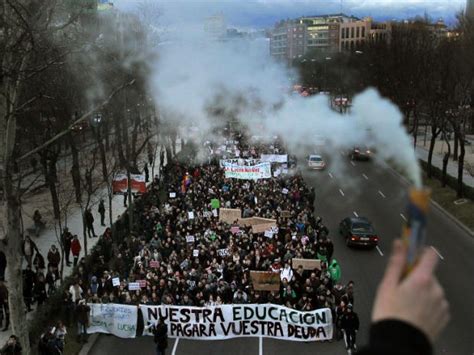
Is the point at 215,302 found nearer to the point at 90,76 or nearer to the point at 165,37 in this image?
the point at 165,37

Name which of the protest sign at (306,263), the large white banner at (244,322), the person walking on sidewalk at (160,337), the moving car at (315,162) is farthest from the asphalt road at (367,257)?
the protest sign at (306,263)

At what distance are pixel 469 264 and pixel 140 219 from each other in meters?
15.3

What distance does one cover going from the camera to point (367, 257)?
2608 cm

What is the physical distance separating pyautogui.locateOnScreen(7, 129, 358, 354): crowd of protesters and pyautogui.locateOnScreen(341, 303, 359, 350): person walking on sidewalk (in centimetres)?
3

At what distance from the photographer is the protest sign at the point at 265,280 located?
62.4 feet

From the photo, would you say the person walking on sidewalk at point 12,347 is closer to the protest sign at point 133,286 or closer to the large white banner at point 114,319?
the large white banner at point 114,319

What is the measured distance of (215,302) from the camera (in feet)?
57.7

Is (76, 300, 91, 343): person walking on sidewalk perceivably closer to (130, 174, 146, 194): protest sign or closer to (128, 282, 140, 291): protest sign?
(128, 282, 140, 291): protest sign

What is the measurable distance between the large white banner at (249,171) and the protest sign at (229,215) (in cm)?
A: 431

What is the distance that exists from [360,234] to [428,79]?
64.9ft

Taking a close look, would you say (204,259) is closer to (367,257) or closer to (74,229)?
(367,257)

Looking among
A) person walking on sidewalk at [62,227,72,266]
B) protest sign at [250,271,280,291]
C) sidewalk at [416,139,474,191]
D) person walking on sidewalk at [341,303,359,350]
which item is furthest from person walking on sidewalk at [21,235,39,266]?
sidewalk at [416,139,474,191]

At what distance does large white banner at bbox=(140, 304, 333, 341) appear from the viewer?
17094mm

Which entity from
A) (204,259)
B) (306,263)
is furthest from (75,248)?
(306,263)
